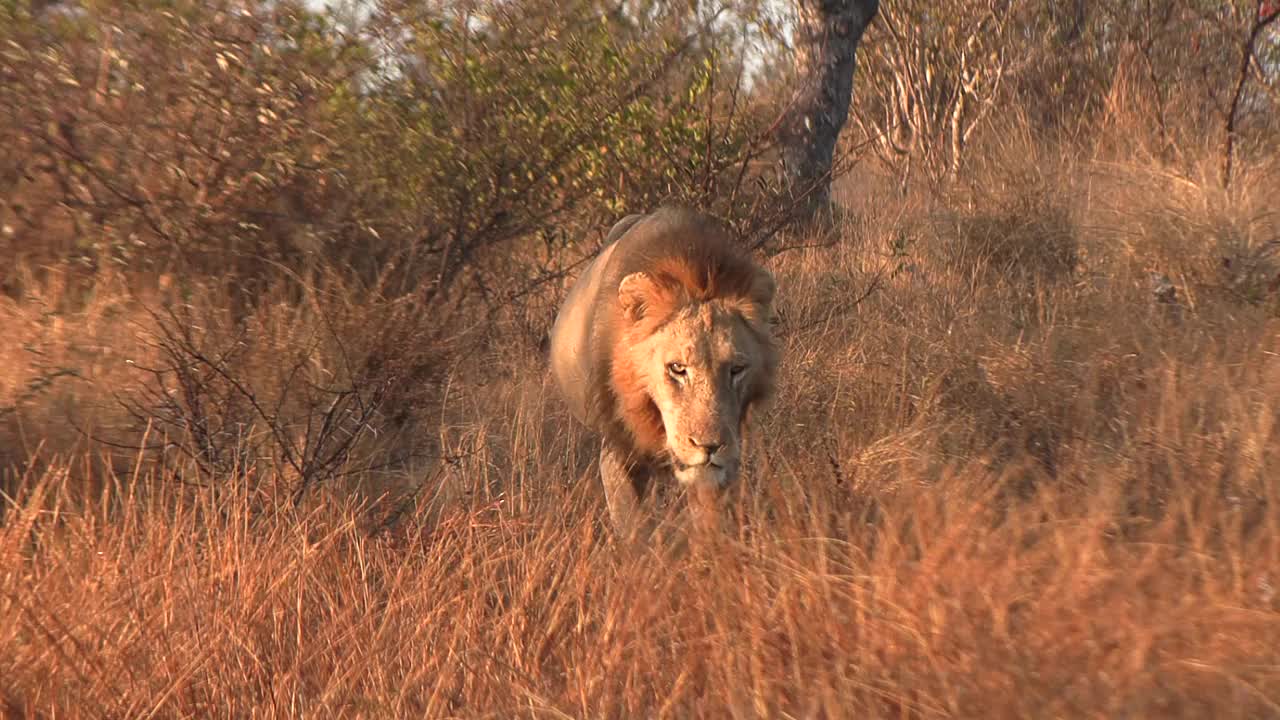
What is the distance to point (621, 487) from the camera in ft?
15.3

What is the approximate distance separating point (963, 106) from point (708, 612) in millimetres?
10828

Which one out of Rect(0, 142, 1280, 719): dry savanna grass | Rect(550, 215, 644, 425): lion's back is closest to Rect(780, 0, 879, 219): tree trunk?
Rect(0, 142, 1280, 719): dry savanna grass

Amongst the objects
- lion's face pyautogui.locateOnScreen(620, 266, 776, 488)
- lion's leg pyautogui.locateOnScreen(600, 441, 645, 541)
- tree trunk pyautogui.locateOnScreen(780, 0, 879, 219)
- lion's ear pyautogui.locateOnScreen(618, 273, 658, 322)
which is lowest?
lion's leg pyautogui.locateOnScreen(600, 441, 645, 541)

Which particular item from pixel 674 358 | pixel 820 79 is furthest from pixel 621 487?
pixel 820 79

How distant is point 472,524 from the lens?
400 centimetres

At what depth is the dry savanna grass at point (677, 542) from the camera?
2.86 meters

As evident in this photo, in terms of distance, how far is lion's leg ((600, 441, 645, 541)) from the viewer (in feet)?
15.0

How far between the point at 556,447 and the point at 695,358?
67.6 inches

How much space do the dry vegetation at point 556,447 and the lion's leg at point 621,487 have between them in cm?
15

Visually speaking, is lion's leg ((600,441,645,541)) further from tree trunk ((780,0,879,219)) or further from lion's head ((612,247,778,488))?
tree trunk ((780,0,879,219))

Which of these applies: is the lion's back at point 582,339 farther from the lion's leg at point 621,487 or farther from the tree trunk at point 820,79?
the tree trunk at point 820,79

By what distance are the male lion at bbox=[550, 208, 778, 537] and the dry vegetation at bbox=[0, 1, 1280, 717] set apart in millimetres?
241

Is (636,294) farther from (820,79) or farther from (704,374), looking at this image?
(820,79)

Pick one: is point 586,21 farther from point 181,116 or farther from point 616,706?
point 616,706
